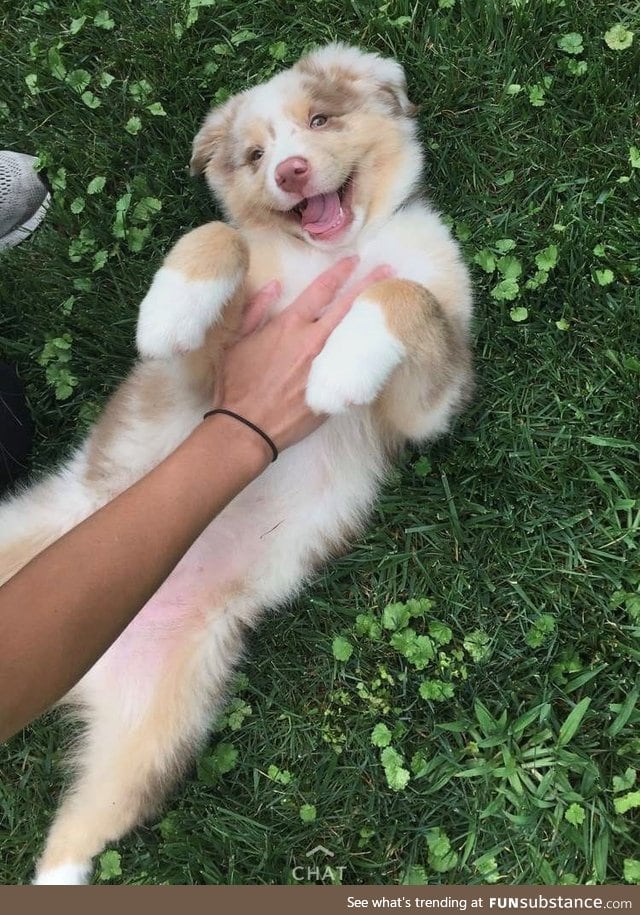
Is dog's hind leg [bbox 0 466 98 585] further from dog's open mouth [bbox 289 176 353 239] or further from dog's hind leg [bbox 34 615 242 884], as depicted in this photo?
dog's open mouth [bbox 289 176 353 239]

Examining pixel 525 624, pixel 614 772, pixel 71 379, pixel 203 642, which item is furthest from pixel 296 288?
pixel 614 772

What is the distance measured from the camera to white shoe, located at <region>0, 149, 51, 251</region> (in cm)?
321

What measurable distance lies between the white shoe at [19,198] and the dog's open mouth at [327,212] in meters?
1.41

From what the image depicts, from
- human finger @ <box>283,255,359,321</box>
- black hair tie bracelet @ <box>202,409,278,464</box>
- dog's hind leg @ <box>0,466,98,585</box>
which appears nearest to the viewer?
black hair tie bracelet @ <box>202,409,278,464</box>

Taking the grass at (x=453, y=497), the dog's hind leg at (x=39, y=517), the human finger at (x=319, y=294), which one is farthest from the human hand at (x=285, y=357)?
the dog's hind leg at (x=39, y=517)

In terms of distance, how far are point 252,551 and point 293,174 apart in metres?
1.37

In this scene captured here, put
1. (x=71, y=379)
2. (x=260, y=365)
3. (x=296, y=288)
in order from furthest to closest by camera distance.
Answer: (x=71, y=379) → (x=296, y=288) → (x=260, y=365)

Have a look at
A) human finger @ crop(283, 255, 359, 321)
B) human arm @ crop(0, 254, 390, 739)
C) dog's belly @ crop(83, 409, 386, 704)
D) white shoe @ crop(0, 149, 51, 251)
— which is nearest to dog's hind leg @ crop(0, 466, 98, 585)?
dog's belly @ crop(83, 409, 386, 704)

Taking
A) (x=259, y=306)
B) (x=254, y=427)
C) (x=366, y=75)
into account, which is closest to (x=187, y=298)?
(x=259, y=306)

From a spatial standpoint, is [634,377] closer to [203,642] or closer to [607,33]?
[607,33]

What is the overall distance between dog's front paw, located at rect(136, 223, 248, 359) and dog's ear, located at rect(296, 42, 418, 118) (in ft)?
3.08

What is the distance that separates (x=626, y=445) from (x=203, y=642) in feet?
5.93

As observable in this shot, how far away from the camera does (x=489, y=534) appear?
280 cm

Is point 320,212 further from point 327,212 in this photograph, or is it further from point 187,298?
point 187,298
